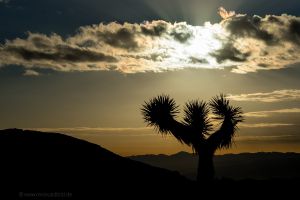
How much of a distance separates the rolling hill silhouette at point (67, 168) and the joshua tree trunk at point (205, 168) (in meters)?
2.77

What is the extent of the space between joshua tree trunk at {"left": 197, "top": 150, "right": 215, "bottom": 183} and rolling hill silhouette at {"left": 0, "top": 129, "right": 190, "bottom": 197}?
277 cm

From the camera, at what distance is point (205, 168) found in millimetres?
22516

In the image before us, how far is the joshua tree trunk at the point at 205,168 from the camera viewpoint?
2230cm

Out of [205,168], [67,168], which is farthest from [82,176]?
[205,168]

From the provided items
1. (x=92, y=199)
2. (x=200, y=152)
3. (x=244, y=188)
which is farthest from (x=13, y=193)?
(x=200, y=152)

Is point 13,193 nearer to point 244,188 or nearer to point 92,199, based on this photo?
point 92,199

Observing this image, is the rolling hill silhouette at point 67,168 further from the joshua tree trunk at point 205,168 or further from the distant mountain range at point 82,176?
the joshua tree trunk at point 205,168

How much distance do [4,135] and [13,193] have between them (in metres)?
5.16

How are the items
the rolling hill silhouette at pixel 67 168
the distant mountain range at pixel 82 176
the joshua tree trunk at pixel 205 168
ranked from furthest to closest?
the joshua tree trunk at pixel 205 168 → the rolling hill silhouette at pixel 67 168 → the distant mountain range at pixel 82 176

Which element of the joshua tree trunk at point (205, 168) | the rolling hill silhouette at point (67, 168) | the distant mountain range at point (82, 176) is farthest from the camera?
the joshua tree trunk at point (205, 168)

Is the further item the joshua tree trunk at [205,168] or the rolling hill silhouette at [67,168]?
the joshua tree trunk at [205,168]

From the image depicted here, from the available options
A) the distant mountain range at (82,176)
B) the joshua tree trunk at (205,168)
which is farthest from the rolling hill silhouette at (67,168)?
the joshua tree trunk at (205,168)

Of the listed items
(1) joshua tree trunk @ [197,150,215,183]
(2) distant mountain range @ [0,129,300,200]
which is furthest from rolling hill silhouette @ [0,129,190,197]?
(1) joshua tree trunk @ [197,150,215,183]

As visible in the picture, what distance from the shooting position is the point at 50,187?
15.0m
